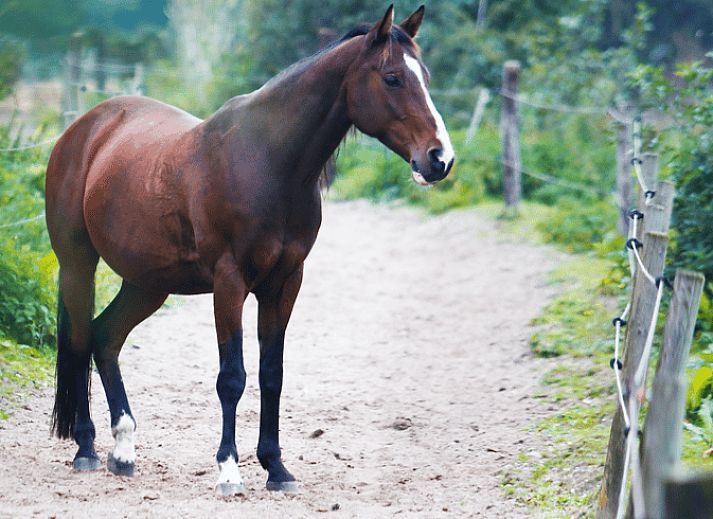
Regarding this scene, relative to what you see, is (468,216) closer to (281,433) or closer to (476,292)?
(476,292)

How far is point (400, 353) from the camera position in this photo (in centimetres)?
719

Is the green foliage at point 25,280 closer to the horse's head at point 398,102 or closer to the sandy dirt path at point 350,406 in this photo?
the sandy dirt path at point 350,406

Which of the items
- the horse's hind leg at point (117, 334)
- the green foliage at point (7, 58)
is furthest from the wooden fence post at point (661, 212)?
the green foliage at point (7, 58)

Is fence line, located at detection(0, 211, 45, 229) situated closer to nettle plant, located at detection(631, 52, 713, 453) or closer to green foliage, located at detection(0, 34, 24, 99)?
green foliage, located at detection(0, 34, 24, 99)

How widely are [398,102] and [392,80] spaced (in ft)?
0.32

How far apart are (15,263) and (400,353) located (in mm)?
2765

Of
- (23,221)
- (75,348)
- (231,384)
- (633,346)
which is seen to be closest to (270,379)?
(231,384)

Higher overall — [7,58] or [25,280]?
[7,58]

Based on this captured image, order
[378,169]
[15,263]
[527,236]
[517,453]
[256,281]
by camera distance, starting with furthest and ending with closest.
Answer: [378,169] → [527,236] → [15,263] → [517,453] → [256,281]

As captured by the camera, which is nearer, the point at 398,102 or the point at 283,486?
the point at 398,102

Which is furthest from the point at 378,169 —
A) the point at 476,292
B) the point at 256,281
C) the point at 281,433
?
the point at 256,281

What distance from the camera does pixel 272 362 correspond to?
4438mm

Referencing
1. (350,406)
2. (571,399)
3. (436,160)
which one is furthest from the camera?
(350,406)

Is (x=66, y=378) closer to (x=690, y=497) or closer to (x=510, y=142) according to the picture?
(x=690, y=497)
